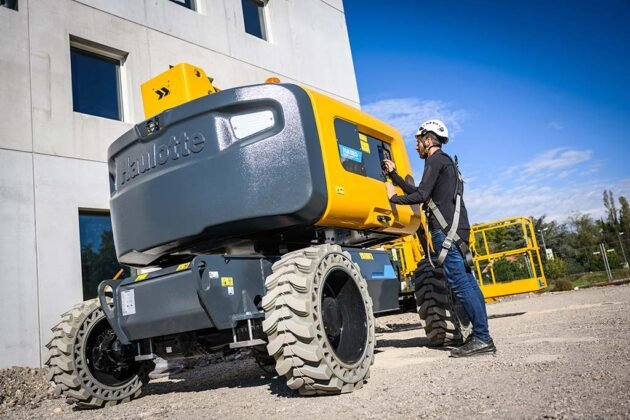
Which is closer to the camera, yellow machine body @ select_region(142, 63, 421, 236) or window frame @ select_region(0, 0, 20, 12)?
yellow machine body @ select_region(142, 63, 421, 236)

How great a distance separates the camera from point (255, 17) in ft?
41.7

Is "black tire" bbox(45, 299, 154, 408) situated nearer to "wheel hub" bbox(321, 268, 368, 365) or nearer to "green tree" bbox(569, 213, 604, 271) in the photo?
"wheel hub" bbox(321, 268, 368, 365)

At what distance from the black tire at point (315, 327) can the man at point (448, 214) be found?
107 centimetres

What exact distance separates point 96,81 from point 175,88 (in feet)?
18.6

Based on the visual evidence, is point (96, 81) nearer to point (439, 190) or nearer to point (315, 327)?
point (439, 190)

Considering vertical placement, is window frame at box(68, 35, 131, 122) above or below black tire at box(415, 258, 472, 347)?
above

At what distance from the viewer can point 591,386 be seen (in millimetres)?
2521

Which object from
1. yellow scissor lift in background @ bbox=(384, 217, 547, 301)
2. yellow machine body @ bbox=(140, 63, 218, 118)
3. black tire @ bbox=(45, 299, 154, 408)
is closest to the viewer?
black tire @ bbox=(45, 299, 154, 408)

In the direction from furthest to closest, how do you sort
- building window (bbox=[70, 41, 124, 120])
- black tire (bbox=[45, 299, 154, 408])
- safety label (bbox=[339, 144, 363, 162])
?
1. building window (bbox=[70, 41, 124, 120])
2. black tire (bbox=[45, 299, 154, 408])
3. safety label (bbox=[339, 144, 363, 162])

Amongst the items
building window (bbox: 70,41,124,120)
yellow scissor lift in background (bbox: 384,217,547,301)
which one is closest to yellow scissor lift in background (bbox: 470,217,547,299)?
yellow scissor lift in background (bbox: 384,217,547,301)

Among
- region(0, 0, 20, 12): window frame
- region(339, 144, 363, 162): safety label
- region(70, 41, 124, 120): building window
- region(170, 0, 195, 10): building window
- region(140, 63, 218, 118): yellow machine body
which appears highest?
region(170, 0, 195, 10): building window

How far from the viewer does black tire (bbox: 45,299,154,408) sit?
398cm

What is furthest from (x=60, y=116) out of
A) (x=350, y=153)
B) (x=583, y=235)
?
(x=583, y=235)

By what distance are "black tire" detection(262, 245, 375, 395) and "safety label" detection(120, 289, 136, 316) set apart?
4.04 feet
